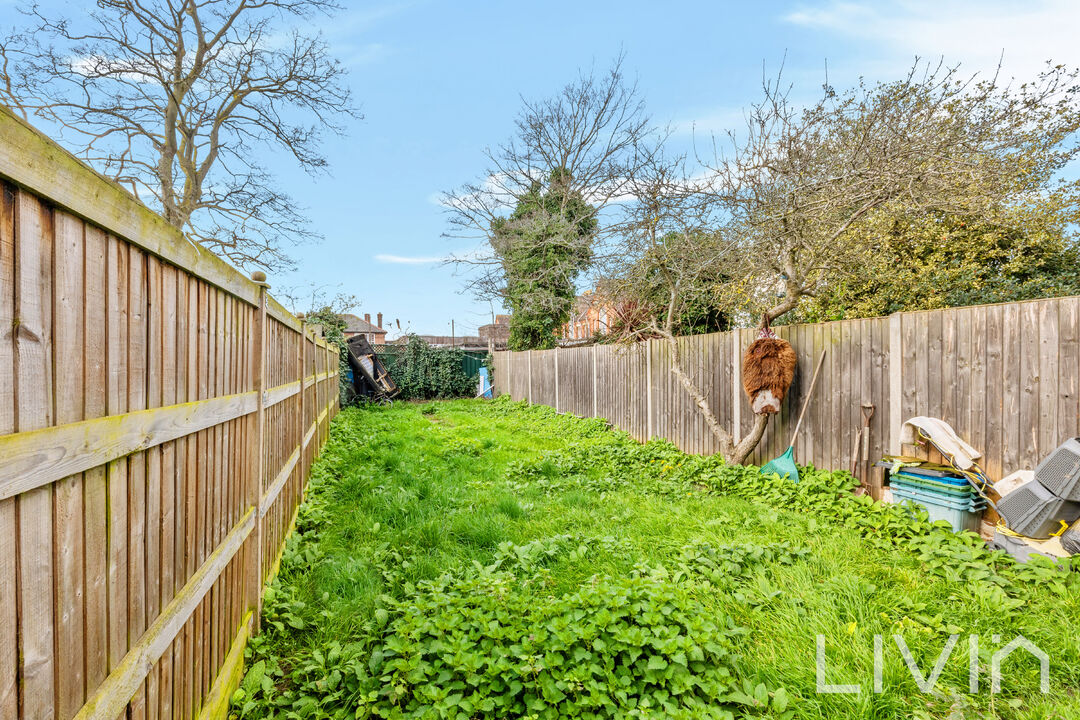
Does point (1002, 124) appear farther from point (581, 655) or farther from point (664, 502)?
point (581, 655)

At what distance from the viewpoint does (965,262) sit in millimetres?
8812

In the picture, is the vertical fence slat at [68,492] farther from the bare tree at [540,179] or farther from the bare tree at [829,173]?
the bare tree at [540,179]

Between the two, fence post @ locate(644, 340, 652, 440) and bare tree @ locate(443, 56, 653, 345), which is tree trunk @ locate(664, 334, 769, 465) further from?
bare tree @ locate(443, 56, 653, 345)

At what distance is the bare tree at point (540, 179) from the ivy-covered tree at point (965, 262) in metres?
7.40

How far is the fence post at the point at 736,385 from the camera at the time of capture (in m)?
5.92

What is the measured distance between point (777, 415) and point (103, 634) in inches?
222

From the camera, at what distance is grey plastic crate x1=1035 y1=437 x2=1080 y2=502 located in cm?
294

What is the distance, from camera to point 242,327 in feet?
8.13

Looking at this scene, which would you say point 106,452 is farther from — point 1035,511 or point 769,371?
point 769,371

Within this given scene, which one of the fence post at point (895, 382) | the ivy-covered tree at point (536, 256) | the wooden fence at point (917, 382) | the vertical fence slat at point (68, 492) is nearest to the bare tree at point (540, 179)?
the ivy-covered tree at point (536, 256)

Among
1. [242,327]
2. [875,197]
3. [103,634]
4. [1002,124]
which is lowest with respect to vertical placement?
[103,634]

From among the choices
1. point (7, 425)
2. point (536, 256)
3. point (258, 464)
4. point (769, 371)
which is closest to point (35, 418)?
point (7, 425)

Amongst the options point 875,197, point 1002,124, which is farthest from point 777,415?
point 1002,124

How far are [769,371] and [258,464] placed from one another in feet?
15.0
